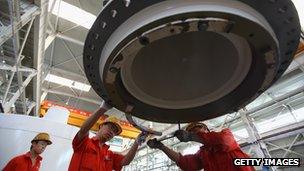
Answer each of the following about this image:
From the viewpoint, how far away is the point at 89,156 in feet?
7.69

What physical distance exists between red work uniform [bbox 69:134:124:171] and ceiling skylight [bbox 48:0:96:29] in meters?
5.21

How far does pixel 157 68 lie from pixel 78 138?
4.54ft

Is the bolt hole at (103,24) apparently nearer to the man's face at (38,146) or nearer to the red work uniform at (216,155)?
the red work uniform at (216,155)

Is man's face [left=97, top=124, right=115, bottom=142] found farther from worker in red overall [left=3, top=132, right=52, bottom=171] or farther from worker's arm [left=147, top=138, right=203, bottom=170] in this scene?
worker in red overall [left=3, top=132, right=52, bottom=171]

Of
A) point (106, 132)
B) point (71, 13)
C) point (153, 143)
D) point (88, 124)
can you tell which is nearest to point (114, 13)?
point (153, 143)

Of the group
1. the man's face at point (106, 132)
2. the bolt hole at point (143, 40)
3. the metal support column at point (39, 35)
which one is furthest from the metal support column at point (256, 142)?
the bolt hole at point (143, 40)

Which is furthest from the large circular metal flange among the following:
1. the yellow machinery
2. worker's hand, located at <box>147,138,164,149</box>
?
the yellow machinery

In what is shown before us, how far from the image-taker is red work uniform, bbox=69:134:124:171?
227cm

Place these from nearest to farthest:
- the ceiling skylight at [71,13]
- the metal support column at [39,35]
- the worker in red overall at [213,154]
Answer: the worker in red overall at [213,154]
the metal support column at [39,35]
the ceiling skylight at [71,13]

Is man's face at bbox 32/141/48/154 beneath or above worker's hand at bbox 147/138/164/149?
above

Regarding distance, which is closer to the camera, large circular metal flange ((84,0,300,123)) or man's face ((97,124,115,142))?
large circular metal flange ((84,0,300,123))

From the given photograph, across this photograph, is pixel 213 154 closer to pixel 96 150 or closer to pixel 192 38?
pixel 96 150

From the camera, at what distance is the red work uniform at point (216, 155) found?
81.8 inches

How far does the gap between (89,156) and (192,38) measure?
5.44ft
